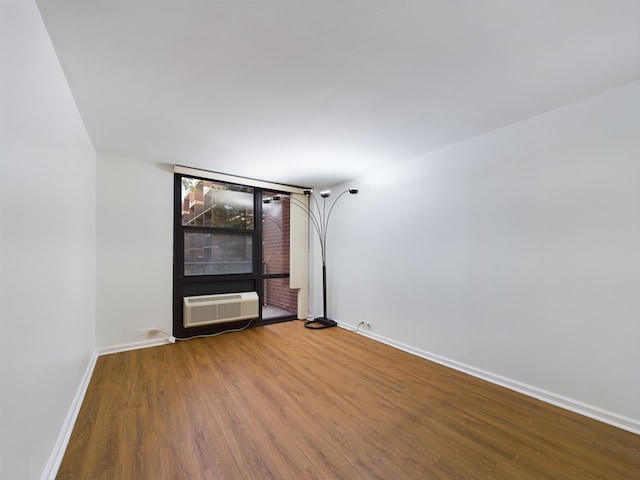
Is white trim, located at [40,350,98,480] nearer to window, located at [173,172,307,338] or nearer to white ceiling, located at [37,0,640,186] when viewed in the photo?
window, located at [173,172,307,338]

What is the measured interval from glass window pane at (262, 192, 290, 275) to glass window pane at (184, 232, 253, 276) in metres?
0.32

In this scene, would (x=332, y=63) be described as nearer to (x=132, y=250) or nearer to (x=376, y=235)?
(x=376, y=235)

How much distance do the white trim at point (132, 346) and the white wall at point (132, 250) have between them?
0.03 feet

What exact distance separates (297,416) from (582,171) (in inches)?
113

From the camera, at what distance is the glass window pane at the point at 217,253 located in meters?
3.74

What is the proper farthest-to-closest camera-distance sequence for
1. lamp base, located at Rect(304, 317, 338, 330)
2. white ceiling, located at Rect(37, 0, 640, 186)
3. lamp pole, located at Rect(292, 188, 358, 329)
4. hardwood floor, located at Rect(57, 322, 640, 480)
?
lamp pole, located at Rect(292, 188, 358, 329)
lamp base, located at Rect(304, 317, 338, 330)
hardwood floor, located at Rect(57, 322, 640, 480)
white ceiling, located at Rect(37, 0, 640, 186)

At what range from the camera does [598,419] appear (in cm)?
191

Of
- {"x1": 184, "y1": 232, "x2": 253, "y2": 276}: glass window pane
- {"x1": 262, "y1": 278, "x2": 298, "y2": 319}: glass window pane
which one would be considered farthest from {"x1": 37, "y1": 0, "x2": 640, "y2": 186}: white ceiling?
{"x1": 262, "y1": 278, "x2": 298, "y2": 319}: glass window pane

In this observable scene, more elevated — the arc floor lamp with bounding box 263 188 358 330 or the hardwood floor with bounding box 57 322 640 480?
the arc floor lamp with bounding box 263 188 358 330

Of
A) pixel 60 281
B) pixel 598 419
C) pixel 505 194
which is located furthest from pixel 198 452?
pixel 505 194

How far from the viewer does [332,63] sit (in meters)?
1.65

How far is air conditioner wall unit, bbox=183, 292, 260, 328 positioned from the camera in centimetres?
350

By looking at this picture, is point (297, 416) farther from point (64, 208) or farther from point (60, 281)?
point (64, 208)

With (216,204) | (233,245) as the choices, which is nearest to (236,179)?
(216,204)
